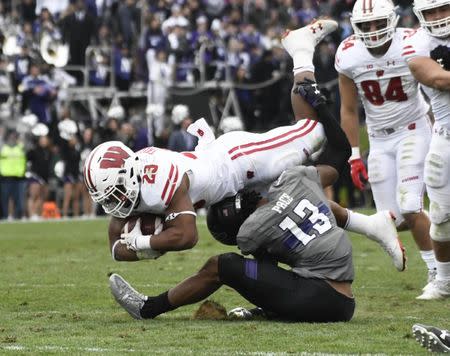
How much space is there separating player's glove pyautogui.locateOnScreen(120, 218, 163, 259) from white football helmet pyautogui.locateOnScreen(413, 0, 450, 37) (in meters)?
2.18

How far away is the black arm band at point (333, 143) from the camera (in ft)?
23.3

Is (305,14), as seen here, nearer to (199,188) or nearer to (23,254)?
(23,254)

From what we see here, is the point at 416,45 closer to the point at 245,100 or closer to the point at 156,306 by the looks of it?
the point at 156,306

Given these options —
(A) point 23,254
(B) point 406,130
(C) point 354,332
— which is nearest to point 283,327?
(C) point 354,332

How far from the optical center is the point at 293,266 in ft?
20.2

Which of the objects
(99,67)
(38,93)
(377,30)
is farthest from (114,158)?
(99,67)

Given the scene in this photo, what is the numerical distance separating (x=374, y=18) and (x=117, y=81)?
13.2 m

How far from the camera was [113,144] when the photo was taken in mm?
6285

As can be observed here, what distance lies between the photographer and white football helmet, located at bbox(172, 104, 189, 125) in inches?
749

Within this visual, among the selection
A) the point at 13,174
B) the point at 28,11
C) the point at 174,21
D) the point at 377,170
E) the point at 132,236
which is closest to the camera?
the point at 132,236

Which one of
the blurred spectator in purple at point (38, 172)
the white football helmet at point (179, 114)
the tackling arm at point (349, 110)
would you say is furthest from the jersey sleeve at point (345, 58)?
the blurred spectator in purple at point (38, 172)

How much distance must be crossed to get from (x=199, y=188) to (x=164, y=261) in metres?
4.09

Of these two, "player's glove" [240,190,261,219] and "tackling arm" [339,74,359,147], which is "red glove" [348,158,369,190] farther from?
"player's glove" [240,190,261,219]

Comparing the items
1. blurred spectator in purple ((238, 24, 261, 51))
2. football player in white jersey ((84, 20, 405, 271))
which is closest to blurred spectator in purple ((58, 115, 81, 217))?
blurred spectator in purple ((238, 24, 261, 51))
